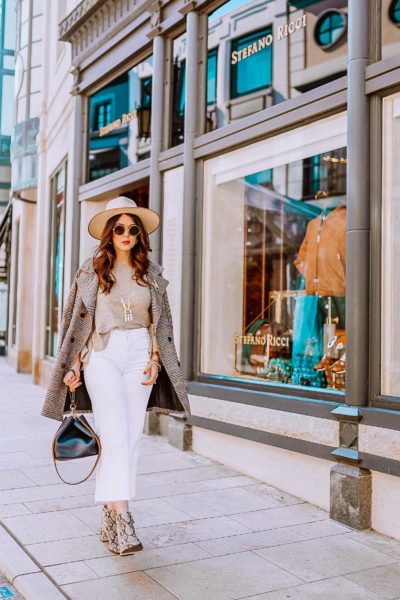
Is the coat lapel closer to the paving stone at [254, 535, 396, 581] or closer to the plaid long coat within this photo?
the plaid long coat

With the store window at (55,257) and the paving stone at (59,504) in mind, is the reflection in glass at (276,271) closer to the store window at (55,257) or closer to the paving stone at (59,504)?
the paving stone at (59,504)

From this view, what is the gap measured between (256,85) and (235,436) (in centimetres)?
314

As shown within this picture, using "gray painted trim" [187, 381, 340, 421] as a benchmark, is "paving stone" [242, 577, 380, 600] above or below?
below

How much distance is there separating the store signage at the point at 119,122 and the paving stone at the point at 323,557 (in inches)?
231

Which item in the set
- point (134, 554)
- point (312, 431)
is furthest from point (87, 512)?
point (312, 431)

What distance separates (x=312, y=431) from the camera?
4.84 m

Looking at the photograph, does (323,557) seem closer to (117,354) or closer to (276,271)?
(117,354)

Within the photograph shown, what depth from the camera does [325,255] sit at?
5871 millimetres

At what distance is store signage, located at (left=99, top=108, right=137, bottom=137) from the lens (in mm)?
8422

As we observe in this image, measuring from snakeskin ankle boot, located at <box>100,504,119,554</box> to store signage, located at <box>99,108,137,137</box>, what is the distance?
5643 mm

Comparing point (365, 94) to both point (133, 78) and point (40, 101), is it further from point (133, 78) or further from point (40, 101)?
point (40, 101)

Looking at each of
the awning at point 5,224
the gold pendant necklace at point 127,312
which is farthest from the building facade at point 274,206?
the awning at point 5,224

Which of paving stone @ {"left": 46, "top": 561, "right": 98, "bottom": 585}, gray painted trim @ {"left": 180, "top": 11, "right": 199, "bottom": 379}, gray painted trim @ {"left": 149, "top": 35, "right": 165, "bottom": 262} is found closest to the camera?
paving stone @ {"left": 46, "top": 561, "right": 98, "bottom": 585}

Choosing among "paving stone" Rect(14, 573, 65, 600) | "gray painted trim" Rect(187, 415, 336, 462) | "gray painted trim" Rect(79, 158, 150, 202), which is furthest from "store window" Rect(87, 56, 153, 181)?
"paving stone" Rect(14, 573, 65, 600)
